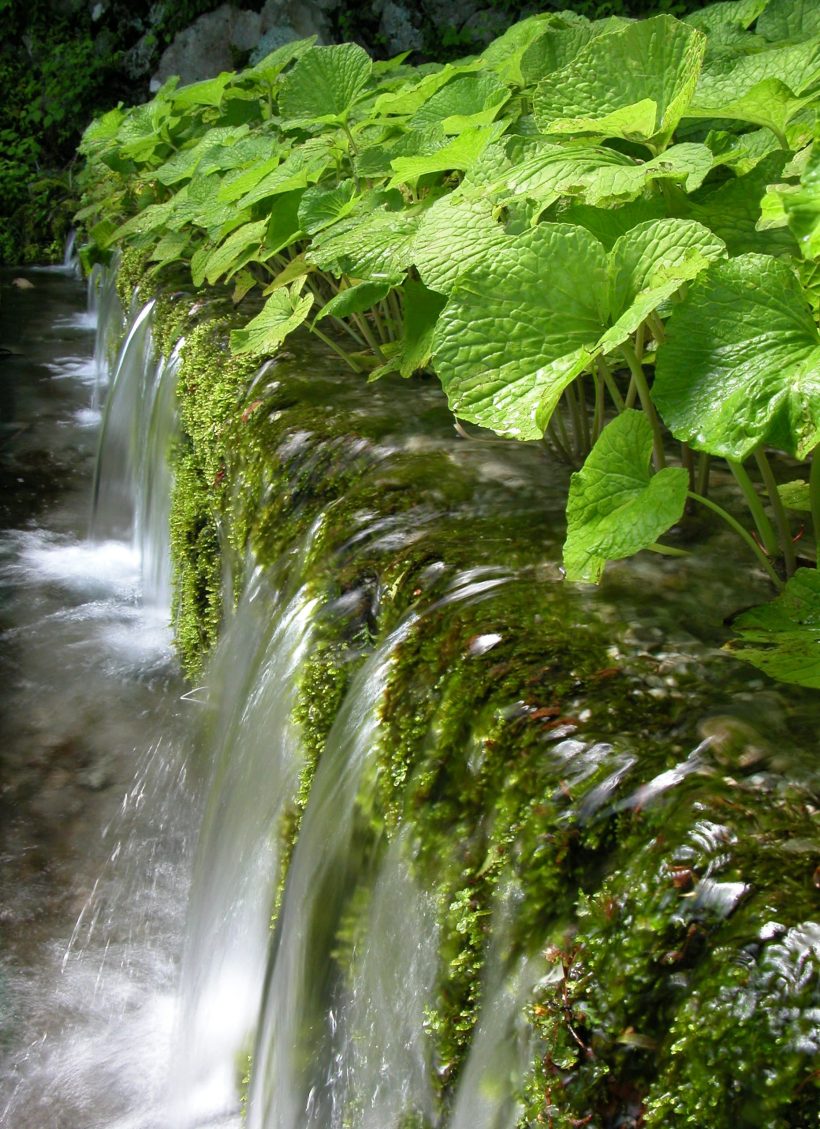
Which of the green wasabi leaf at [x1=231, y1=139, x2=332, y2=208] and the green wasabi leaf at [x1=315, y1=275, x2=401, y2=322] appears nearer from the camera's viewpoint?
the green wasabi leaf at [x1=315, y1=275, x2=401, y2=322]

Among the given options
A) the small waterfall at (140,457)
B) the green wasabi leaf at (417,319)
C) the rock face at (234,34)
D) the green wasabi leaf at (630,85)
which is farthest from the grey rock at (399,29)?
the green wasabi leaf at (630,85)

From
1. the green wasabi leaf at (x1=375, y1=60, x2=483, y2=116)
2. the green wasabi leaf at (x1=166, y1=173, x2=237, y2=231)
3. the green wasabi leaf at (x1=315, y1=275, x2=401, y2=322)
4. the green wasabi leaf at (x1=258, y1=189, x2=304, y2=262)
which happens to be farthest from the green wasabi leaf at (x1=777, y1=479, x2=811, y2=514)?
the green wasabi leaf at (x1=166, y1=173, x2=237, y2=231)

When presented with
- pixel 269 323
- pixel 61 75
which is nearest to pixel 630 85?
pixel 269 323

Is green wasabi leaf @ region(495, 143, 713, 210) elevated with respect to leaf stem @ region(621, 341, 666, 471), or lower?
elevated

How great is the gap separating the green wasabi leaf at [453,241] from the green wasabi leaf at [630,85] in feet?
0.49

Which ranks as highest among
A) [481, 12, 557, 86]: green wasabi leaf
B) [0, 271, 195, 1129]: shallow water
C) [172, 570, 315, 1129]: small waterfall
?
[481, 12, 557, 86]: green wasabi leaf

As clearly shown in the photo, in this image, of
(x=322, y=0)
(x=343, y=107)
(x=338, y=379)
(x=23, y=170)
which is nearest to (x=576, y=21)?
(x=343, y=107)

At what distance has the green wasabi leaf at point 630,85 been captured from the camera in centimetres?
140

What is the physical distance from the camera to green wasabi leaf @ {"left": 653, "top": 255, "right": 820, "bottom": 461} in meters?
1.06

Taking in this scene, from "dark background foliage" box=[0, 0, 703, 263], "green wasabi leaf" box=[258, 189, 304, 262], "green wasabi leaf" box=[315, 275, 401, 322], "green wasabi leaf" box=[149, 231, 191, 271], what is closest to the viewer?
"green wasabi leaf" box=[315, 275, 401, 322]

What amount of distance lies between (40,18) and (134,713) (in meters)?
10.7

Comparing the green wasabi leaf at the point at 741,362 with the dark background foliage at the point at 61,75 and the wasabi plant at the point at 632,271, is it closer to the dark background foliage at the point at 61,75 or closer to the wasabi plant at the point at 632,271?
the wasabi plant at the point at 632,271

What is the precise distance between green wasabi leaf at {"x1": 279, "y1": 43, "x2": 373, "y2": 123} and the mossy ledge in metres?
1.29

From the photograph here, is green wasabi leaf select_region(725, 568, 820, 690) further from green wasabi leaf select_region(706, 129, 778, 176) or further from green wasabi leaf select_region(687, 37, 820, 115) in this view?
green wasabi leaf select_region(687, 37, 820, 115)
